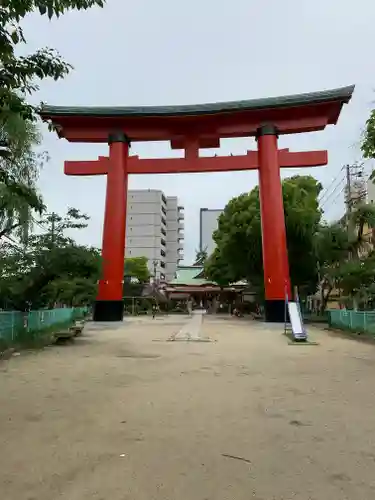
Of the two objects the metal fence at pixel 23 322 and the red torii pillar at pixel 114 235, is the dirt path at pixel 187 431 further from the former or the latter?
the red torii pillar at pixel 114 235

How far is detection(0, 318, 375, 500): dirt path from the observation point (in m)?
3.43

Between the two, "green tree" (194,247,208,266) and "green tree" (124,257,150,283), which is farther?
"green tree" (194,247,208,266)

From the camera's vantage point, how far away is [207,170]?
2441 centimetres

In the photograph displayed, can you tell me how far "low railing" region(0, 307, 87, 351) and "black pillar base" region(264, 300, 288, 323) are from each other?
31.9 ft

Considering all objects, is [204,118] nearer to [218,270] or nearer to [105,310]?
[105,310]

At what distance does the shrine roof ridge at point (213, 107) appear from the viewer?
73.9ft

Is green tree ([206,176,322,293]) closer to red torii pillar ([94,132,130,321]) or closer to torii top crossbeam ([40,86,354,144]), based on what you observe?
torii top crossbeam ([40,86,354,144])

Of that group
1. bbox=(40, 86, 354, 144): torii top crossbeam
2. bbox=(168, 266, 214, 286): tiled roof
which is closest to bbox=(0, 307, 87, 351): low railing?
bbox=(40, 86, 354, 144): torii top crossbeam

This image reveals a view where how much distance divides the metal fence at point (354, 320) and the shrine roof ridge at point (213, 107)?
980 cm

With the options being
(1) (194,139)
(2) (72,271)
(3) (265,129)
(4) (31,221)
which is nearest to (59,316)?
(2) (72,271)

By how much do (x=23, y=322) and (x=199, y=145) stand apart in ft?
47.7

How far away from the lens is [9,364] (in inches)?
410

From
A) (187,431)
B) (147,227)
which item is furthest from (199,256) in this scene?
(187,431)

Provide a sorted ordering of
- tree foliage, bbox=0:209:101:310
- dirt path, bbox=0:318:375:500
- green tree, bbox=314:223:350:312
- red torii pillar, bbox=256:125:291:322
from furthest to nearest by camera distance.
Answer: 1. green tree, bbox=314:223:350:312
2. red torii pillar, bbox=256:125:291:322
3. tree foliage, bbox=0:209:101:310
4. dirt path, bbox=0:318:375:500
